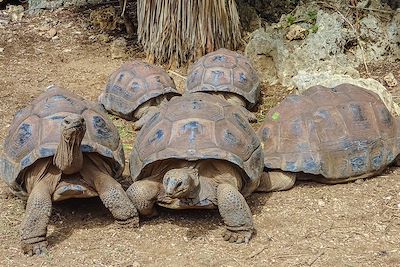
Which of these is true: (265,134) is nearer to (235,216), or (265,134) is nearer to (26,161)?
(235,216)

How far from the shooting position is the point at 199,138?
12.5ft

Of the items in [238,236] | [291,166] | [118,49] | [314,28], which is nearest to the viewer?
[238,236]

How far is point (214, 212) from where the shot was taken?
4.10m

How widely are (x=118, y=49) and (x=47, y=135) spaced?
3.69 meters

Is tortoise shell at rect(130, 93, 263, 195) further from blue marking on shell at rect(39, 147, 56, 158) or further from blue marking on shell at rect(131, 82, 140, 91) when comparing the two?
blue marking on shell at rect(131, 82, 140, 91)

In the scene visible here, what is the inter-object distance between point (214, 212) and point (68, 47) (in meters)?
4.27

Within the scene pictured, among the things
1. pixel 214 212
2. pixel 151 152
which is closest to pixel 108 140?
pixel 151 152

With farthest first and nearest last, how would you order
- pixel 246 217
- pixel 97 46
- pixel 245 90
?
1. pixel 97 46
2. pixel 245 90
3. pixel 246 217

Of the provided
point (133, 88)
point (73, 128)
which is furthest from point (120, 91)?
point (73, 128)

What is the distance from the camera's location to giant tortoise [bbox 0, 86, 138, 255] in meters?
3.60

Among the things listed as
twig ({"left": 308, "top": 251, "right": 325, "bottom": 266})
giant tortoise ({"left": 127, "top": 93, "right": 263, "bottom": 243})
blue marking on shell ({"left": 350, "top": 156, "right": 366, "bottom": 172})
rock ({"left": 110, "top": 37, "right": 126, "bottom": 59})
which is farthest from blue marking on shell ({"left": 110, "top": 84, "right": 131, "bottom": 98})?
twig ({"left": 308, "top": 251, "right": 325, "bottom": 266})

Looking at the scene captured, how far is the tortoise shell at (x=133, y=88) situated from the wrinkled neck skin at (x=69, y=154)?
2143 mm

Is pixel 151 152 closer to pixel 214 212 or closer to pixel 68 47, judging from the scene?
pixel 214 212

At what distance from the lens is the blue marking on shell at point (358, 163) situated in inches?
171
